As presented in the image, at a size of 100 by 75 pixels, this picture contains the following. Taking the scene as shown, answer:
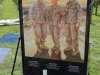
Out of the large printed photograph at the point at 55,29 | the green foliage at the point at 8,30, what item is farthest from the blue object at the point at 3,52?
the large printed photograph at the point at 55,29

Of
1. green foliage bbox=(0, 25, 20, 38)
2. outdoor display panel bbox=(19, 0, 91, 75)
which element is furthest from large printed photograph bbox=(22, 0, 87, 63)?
green foliage bbox=(0, 25, 20, 38)

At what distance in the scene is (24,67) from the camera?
5.16m

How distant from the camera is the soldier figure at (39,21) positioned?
468 cm

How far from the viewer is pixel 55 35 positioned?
4742 mm

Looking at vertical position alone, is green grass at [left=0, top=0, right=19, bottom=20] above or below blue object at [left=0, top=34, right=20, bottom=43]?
above

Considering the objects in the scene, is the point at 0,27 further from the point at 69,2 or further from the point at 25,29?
the point at 69,2

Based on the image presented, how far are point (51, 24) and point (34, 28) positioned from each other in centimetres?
41

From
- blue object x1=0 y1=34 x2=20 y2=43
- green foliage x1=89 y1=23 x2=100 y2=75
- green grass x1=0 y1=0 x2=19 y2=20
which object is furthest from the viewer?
green grass x1=0 y1=0 x2=19 y2=20

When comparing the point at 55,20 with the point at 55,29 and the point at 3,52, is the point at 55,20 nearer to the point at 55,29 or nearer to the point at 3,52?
the point at 55,29

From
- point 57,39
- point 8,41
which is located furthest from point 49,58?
point 8,41

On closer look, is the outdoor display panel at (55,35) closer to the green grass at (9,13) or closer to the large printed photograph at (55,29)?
the large printed photograph at (55,29)

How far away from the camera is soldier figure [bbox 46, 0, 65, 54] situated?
455cm

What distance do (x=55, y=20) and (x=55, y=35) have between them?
33cm

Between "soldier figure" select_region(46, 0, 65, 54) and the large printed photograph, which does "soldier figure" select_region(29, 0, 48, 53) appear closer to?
the large printed photograph
